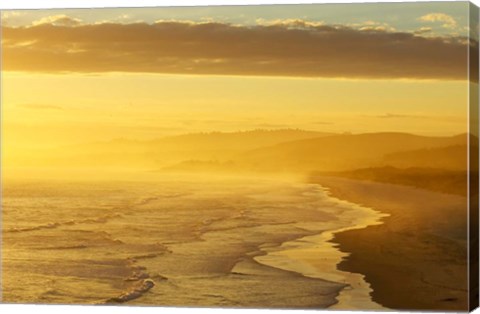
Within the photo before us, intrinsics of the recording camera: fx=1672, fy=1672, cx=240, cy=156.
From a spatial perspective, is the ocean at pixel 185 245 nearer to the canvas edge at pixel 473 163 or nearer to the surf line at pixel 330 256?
the surf line at pixel 330 256

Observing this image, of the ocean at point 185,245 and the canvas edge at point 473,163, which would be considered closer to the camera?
the canvas edge at point 473,163

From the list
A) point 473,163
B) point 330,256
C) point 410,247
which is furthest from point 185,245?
point 473,163

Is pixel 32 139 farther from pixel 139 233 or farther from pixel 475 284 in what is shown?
pixel 475 284

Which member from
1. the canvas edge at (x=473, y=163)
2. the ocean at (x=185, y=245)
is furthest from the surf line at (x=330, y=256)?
the canvas edge at (x=473, y=163)

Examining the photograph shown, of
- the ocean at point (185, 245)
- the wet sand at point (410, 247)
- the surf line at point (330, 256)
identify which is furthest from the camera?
the ocean at point (185, 245)

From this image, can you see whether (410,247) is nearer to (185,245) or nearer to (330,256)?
(330,256)

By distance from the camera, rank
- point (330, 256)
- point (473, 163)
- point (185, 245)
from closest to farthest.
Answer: point (473, 163)
point (330, 256)
point (185, 245)

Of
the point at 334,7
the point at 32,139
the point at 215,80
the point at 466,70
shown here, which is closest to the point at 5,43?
the point at 32,139
